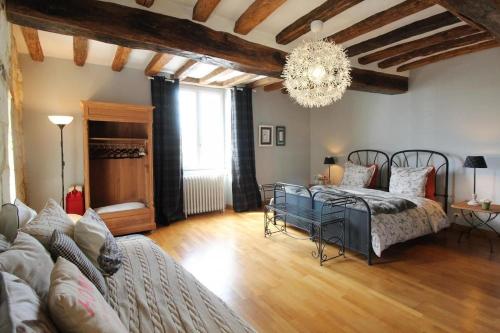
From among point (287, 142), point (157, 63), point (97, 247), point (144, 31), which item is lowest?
point (97, 247)

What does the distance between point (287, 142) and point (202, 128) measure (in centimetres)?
193

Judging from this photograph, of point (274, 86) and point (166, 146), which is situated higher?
point (274, 86)

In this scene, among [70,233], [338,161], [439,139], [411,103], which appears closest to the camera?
[70,233]

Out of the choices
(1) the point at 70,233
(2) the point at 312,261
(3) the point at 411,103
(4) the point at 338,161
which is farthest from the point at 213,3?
(4) the point at 338,161

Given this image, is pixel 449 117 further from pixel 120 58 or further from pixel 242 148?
pixel 120 58

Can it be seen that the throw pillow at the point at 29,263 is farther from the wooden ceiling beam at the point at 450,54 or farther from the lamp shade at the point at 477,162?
the wooden ceiling beam at the point at 450,54

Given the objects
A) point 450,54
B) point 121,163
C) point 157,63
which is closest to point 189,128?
point 121,163

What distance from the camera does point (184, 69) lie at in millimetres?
3922

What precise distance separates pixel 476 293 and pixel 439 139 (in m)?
2.46

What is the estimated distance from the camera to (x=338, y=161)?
552 centimetres

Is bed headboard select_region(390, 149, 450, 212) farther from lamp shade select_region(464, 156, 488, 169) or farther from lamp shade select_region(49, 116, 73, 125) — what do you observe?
lamp shade select_region(49, 116, 73, 125)

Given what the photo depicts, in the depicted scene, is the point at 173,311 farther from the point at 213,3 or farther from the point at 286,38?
the point at 286,38

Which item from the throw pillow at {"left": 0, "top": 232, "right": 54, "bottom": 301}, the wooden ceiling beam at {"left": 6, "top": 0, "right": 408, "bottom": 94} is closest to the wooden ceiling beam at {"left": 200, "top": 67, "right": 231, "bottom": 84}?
the wooden ceiling beam at {"left": 6, "top": 0, "right": 408, "bottom": 94}

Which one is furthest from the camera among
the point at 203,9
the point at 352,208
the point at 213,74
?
the point at 213,74
